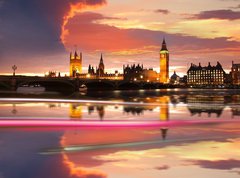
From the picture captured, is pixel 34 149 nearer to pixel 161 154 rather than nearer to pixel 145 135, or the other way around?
pixel 161 154

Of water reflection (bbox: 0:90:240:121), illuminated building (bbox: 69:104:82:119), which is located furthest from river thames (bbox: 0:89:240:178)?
water reflection (bbox: 0:90:240:121)

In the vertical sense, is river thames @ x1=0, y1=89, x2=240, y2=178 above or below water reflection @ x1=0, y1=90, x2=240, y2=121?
below

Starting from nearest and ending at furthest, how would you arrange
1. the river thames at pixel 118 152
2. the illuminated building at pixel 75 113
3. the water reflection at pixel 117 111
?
the river thames at pixel 118 152, the illuminated building at pixel 75 113, the water reflection at pixel 117 111

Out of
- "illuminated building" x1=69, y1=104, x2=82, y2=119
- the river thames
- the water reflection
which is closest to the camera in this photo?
the river thames

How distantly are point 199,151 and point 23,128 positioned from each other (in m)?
7.32

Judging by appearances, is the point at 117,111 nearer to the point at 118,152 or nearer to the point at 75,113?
the point at 75,113

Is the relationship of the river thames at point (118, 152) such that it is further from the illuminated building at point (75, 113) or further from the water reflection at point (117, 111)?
the water reflection at point (117, 111)

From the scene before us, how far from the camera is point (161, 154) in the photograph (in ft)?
30.3

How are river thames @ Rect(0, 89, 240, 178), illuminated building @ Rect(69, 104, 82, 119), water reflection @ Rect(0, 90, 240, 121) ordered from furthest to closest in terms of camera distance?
water reflection @ Rect(0, 90, 240, 121), illuminated building @ Rect(69, 104, 82, 119), river thames @ Rect(0, 89, 240, 178)

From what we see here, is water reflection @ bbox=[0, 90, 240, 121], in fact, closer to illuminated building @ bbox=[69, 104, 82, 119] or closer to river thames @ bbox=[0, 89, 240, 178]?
illuminated building @ bbox=[69, 104, 82, 119]

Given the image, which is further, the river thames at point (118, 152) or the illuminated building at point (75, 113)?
the illuminated building at point (75, 113)

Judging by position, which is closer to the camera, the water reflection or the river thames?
the river thames

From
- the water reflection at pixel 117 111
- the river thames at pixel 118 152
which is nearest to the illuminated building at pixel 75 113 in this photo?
the water reflection at pixel 117 111

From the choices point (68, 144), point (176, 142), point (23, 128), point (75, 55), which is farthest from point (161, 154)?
point (75, 55)
